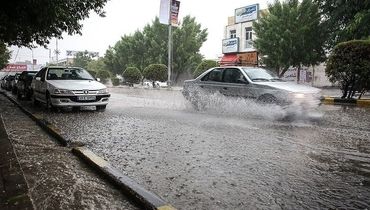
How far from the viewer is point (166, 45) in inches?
2149

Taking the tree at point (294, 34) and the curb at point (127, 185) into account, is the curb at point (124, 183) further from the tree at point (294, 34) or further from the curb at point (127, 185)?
the tree at point (294, 34)

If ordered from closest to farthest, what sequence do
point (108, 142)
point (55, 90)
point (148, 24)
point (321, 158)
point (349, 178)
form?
1. point (349, 178)
2. point (321, 158)
3. point (108, 142)
4. point (55, 90)
5. point (148, 24)

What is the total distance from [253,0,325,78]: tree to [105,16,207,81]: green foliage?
73.5 ft

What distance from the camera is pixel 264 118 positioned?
9828 millimetres

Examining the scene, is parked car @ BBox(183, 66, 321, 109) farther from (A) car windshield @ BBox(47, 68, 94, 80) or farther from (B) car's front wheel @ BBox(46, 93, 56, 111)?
(B) car's front wheel @ BBox(46, 93, 56, 111)

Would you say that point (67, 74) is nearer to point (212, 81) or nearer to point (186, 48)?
point (212, 81)

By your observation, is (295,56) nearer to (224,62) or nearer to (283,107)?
(224,62)

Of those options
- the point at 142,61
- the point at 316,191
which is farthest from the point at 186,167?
the point at 142,61

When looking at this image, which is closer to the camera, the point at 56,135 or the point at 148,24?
the point at 56,135

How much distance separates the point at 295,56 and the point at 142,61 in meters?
32.5

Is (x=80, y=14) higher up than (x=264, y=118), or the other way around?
(x=80, y=14)

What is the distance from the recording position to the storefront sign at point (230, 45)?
4375cm

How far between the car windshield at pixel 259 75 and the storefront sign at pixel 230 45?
33.1 m

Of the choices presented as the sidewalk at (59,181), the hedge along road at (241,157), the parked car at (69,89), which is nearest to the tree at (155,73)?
the parked car at (69,89)
